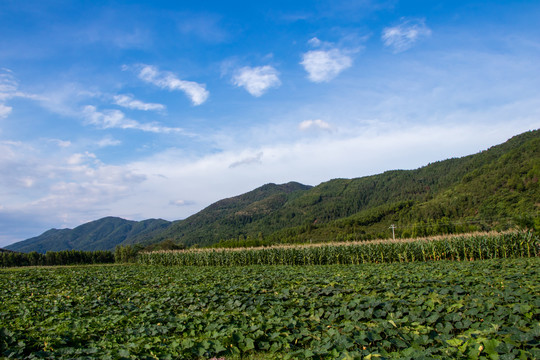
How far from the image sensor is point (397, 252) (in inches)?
966

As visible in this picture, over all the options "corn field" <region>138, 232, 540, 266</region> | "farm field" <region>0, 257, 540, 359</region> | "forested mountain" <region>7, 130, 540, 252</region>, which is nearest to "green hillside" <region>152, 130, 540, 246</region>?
"forested mountain" <region>7, 130, 540, 252</region>

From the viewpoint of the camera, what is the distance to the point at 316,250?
1062 inches

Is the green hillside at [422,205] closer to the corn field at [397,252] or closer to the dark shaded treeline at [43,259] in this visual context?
the corn field at [397,252]

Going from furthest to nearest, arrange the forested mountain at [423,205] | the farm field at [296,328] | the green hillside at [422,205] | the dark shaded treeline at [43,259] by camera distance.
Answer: the green hillside at [422,205], the forested mountain at [423,205], the dark shaded treeline at [43,259], the farm field at [296,328]

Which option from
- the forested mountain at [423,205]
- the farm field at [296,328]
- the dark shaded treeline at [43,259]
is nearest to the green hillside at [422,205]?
the forested mountain at [423,205]

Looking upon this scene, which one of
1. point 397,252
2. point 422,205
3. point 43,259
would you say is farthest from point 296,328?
point 422,205

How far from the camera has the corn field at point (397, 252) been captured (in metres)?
22.5

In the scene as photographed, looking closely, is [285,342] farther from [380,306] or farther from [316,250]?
[316,250]

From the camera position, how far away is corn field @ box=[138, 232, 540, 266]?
22.5 meters

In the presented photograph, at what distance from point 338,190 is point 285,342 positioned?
197576 millimetres

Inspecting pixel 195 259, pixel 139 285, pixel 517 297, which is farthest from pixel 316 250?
pixel 517 297

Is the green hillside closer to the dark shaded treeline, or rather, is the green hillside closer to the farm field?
the dark shaded treeline

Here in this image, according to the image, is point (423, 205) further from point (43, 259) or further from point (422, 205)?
point (43, 259)

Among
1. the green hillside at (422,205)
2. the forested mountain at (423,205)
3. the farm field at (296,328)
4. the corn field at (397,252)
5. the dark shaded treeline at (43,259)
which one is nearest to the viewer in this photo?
the farm field at (296,328)
